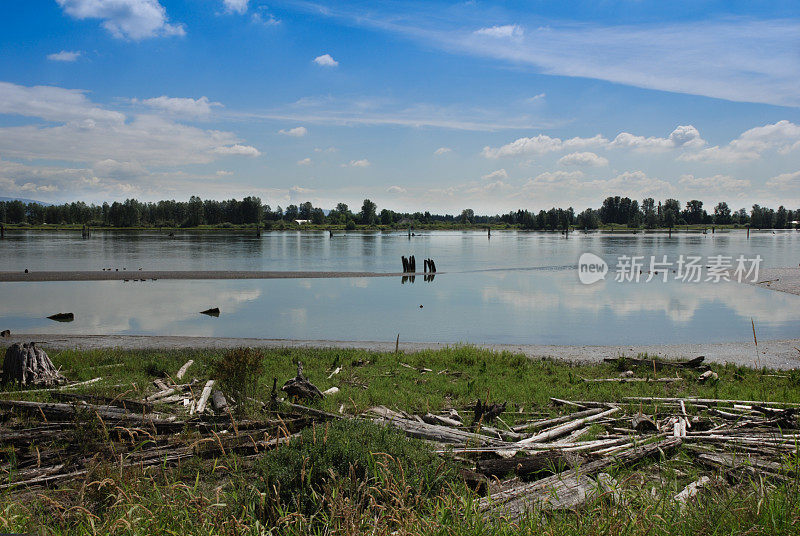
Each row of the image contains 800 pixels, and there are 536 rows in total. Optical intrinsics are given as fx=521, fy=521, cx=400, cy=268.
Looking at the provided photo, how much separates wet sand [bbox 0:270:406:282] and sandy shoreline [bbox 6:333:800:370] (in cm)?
3316

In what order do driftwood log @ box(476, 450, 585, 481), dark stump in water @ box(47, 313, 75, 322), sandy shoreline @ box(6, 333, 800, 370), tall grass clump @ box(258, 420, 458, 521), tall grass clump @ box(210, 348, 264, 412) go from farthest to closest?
dark stump in water @ box(47, 313, 75, 322), sandy shoreline @ box(6, 333, 800, 370), tall grass clump @ box(210, 348, 264, 412), driftwood log @ box(476, 450, 585, 481), tall grass clump @ box(258, 420, 458, 521)

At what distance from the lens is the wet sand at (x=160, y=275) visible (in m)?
52.2

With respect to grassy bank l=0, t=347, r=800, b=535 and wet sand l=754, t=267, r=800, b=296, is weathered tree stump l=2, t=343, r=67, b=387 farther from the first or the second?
wet sand l=754, t=267, r=800, b=296

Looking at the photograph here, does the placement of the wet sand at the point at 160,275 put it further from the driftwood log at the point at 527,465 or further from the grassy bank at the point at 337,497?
the driftwood log at the point at 527,465

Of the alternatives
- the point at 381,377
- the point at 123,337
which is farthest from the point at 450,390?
the point at 123,337

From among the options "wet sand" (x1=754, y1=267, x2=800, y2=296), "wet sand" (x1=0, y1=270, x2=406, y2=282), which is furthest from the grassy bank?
"wet sand" (x1=0, y1=270, x2=406, y2=282)

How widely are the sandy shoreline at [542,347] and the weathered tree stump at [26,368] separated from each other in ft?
21.6

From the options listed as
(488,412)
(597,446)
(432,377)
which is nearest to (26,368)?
(432,377)

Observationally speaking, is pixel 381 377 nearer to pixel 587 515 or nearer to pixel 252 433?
pixel 252 433

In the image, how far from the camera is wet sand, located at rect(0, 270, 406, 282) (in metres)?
52.2

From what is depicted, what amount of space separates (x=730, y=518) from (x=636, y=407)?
6.32 meters

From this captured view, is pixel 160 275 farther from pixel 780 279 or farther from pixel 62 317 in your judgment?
pixel 780 279

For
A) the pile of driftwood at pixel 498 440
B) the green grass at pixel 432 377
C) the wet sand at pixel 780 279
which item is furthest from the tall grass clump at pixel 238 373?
the wet sand at pixel 780 279

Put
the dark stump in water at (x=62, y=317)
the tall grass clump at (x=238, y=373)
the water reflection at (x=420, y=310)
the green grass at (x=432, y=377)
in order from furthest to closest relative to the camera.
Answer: the dark stump in water at (x=62, y=317) < the water reflection at (x=420, y=310) < the green grass at (x=432, y=377) < the tall grass clump at (x=238, y=373)
